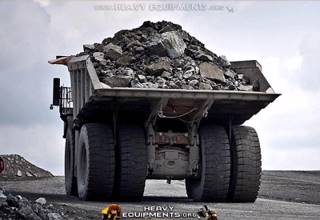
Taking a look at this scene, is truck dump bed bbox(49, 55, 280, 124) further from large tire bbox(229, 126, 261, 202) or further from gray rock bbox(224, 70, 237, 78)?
large tire bbox(229, 126, 261, 202)

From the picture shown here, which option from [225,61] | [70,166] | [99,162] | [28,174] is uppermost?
[225,61]

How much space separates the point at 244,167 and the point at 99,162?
255cm

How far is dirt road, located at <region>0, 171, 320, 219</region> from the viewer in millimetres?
12711

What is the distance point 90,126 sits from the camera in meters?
14.9

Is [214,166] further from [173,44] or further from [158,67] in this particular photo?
[173,44]

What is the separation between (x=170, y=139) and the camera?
14.6 metres

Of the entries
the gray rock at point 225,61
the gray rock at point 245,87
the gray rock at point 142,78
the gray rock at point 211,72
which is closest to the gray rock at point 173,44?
the gray rock at point 211,72

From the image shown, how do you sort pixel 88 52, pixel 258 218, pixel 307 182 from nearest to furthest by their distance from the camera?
pixel 258 218 < pixel 88 52 < pixel 307 182

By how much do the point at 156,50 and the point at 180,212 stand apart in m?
3.76

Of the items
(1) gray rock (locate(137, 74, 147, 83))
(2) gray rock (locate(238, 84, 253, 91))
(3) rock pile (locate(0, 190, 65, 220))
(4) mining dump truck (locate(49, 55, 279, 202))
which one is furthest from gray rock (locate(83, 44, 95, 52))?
(3) rock pile (locate(0, 190, 65, 220))

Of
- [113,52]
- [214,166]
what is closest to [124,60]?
[113,52]

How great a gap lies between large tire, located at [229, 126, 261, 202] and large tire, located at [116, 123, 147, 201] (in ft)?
5.53

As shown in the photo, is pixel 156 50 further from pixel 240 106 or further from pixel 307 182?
pixel 307 182

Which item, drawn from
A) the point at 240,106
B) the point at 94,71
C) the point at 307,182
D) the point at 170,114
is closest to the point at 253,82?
the point at 240,106
